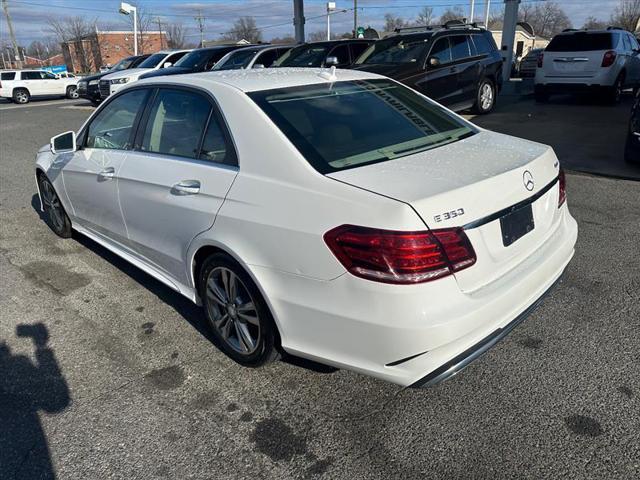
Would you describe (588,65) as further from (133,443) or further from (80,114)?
(80,114)

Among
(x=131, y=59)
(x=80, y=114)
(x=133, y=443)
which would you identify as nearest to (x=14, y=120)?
(x=80, y=114)

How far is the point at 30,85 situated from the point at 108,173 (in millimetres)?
28604

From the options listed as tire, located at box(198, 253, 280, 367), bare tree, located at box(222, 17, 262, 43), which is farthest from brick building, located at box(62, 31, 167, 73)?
tire, located at box(198, 253, 280, 367)

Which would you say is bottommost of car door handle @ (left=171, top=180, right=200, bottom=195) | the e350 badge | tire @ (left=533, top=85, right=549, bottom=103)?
tire @ (left=533, top=85, right=549, bottom=103)

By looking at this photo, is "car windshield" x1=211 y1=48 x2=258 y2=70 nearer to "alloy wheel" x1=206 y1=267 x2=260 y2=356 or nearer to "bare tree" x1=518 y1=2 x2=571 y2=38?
"alloy wheel" x1=206 y1=267 x2=260 y2=356

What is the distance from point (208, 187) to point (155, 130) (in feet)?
A: 3.06

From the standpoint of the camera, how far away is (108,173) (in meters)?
3.79

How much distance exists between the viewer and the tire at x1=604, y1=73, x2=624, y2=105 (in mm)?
12812

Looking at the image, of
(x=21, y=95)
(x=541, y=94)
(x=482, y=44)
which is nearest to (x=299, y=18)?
(x=541, y=94)

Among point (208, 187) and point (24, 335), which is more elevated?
point (208, 187)

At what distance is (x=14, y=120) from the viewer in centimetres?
1805

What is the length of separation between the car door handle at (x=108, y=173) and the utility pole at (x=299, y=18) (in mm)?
17678

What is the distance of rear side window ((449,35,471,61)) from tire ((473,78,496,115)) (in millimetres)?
805

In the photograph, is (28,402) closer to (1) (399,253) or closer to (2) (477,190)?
(1) (399,253)
